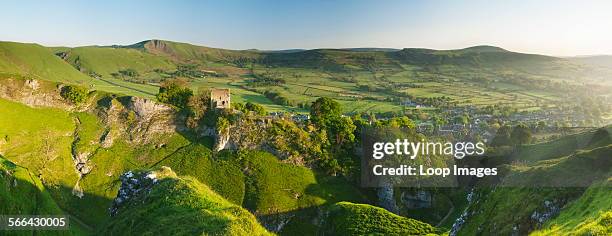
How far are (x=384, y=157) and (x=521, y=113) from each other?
13821 cm

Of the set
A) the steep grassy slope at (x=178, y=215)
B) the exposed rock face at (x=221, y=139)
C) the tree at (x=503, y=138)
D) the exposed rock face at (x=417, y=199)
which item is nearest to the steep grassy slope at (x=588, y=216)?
the steep grassy slope at (x=178, y=215)

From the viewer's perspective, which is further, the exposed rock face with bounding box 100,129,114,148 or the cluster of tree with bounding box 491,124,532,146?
the cluster of tree with bounding box 491,124,532,146

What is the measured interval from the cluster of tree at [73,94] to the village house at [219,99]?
965 inches

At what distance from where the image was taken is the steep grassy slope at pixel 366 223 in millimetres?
44844

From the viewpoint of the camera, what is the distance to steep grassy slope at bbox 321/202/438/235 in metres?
44.8

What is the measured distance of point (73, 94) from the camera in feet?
270

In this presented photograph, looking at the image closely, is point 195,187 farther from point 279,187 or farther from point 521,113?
point 521,113

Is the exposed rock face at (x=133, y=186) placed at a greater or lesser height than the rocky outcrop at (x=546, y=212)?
lesser

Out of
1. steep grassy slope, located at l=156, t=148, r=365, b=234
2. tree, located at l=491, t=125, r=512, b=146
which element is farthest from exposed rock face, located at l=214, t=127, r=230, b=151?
tree, located at l=491, t=125, r=512, b=146

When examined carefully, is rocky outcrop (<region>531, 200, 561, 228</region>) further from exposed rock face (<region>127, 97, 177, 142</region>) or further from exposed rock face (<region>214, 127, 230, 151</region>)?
exposed rock face (<region>127, 97, 177, 142</region>)

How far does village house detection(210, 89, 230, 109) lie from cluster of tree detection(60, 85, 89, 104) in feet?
80.4

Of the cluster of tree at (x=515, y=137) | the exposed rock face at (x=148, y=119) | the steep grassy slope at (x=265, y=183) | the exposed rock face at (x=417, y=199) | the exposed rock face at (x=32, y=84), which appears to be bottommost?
the exposed rock face at (x=417, y=199)

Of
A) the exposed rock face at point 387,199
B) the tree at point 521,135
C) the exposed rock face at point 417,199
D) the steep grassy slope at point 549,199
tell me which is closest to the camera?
the steep grassy slope at point 549,199

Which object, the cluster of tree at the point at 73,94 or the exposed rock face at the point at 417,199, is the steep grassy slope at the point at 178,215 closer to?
the exposed rock face at the point at 417,199
